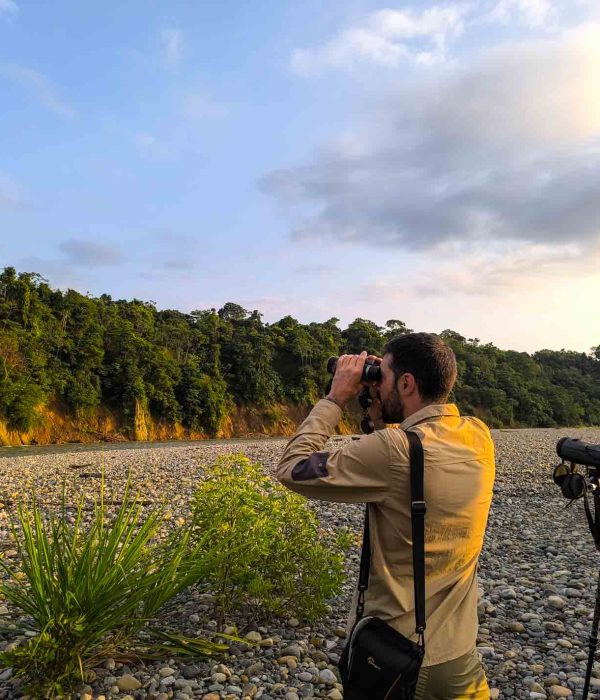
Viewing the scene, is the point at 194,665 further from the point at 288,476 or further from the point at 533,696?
the point at 288,476

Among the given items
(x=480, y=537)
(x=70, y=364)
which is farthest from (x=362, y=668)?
(x=70, y=364)

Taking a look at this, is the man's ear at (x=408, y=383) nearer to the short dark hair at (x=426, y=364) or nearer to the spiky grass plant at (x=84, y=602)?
the short dark hair at (x=426, y=364)

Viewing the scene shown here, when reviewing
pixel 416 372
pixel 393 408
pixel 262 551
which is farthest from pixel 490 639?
pixel 416 372

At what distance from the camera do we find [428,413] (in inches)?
73.7

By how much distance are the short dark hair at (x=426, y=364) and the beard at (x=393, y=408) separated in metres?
0.08

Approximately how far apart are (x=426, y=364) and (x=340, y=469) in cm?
48

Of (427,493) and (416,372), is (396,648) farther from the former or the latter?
(416,372)

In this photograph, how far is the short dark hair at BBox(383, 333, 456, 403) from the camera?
6.28ft

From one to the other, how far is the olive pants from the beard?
2.61ft

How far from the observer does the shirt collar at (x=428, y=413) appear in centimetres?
187

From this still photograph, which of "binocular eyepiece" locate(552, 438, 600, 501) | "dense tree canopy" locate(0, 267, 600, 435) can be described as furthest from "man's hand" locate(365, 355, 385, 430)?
"dense tree canopy" locate(0, 267, 600, 435)

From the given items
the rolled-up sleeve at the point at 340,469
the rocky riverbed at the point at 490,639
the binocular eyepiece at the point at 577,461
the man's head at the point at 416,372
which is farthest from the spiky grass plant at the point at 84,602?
the binocular eyepiece at the point at 577,461

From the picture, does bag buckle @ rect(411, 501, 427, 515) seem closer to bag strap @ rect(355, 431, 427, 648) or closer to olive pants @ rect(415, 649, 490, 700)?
bag strap @ rect(355, 431, 427, 648)

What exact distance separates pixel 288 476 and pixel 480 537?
71 cm
